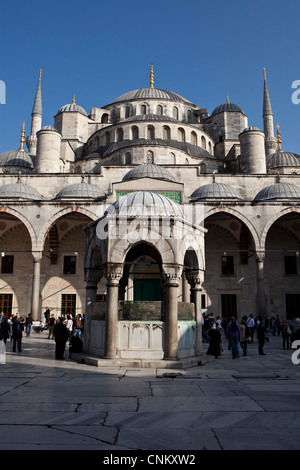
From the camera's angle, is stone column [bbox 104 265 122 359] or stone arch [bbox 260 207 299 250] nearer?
stone column [bbox 104 265 122 359]

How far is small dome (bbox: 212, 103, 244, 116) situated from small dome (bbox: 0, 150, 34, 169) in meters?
13.3

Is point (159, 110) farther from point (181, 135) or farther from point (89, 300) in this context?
point (89, 300)

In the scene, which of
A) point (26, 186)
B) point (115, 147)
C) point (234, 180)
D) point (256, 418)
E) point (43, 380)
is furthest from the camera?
point (115, 147)

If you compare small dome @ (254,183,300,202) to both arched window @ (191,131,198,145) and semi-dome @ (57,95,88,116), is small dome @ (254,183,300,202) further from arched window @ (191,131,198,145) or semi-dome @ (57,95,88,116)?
semi-dome @ (57,95,88,116)

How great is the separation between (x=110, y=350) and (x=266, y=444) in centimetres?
434

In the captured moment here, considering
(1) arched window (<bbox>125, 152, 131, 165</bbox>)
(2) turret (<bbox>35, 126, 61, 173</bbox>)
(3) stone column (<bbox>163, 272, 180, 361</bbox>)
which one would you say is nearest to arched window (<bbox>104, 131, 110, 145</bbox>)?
(1) arched window (<bbox>125, 152, 131, 165</bbox>)

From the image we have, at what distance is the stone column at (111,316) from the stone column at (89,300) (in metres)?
1.09

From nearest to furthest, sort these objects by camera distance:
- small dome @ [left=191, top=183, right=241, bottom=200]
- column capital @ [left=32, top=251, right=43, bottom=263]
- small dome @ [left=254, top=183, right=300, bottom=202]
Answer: column capital @ [left=32, top=251, right=43, bottom=263]
small dome @ [left=254, top=183, right=300, bottom=202]
small dome @ [left=191, top=183, right=241, bottom=200]

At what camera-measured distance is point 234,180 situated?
20.6 metres

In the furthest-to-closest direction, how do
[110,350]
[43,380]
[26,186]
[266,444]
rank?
[26,186] → [110,350] → [43,380] → [266,444]

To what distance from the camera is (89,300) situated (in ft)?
26.6

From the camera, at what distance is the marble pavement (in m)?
2.90
